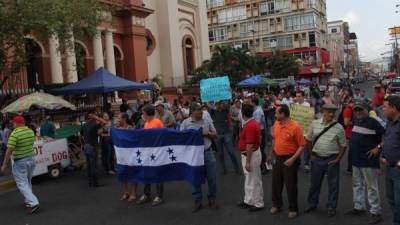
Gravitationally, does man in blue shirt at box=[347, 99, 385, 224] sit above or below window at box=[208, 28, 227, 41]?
below

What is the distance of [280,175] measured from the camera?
24.8ft

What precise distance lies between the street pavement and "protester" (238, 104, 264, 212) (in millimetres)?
224

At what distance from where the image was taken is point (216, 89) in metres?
18.1

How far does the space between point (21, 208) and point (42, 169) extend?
9.23ft

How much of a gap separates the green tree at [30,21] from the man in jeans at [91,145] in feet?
14.1

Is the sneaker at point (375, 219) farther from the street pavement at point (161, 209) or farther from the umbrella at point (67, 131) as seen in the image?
the umbrella at point (67, 131)

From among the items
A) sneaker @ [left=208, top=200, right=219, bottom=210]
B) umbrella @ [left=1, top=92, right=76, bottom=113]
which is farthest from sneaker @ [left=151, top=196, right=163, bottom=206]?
umbrella @ [left=1, top=92, right=76, bottom=113]

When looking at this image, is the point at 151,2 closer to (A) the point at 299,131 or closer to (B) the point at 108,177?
(B) the point at 108,177

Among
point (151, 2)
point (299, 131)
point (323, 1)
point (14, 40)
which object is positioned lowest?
point (299, 131)

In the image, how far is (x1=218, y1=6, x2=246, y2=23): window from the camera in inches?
3031

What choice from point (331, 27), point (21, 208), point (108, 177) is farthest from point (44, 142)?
point (331, 27)

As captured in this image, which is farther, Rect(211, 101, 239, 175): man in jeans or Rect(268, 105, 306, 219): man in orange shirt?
Rect(211, 101, 239, 175): man in jeans

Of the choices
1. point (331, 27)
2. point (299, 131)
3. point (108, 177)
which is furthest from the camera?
point (331, 27)

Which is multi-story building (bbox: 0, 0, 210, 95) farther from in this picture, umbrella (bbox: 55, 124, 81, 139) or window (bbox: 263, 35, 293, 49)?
window (bbox: 263, 35, 293, 49)
